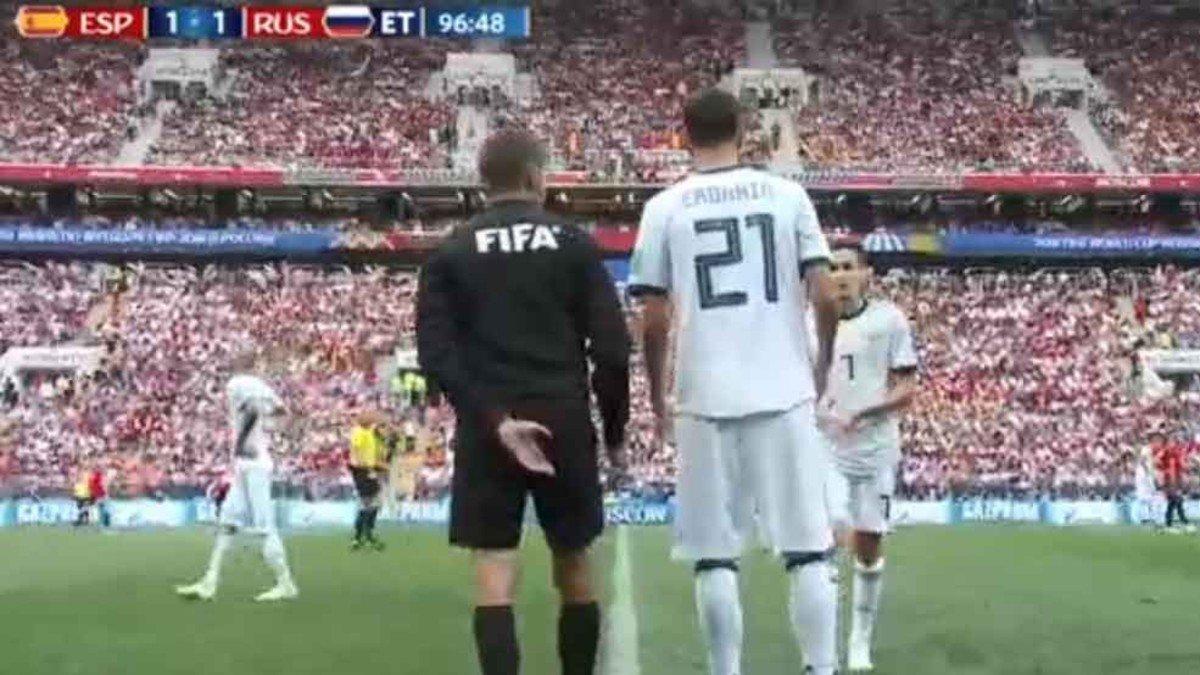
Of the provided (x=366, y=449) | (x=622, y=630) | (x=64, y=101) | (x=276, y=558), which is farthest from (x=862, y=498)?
(x=64, y=101)

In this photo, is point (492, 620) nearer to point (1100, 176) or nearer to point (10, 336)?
point (10, 336)

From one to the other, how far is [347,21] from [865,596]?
42.9 m

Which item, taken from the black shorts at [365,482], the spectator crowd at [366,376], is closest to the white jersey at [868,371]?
the black shorts at [365,482]

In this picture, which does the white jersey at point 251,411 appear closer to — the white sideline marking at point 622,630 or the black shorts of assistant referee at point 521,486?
the white sideline marking at point 622,630

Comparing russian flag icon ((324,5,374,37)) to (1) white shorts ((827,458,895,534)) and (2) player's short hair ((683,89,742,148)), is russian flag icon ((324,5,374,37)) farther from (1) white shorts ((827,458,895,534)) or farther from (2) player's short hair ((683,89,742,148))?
(2) player's short hair ((683,89,742,148))

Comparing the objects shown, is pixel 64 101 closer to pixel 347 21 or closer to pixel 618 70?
pixel 347 21

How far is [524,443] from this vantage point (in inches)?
259

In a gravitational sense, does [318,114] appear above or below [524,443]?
above

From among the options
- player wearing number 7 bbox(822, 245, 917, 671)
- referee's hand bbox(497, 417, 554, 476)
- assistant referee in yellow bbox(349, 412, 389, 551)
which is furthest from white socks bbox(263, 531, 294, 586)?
referee's hand bbox(497, 417, 554, 476)

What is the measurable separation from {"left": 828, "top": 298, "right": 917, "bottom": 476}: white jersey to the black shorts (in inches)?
524

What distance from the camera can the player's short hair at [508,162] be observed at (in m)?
6.78

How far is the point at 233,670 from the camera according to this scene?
9664 mm

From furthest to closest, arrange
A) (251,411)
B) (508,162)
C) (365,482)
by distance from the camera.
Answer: (365,482)
(251,411)
(508,162)

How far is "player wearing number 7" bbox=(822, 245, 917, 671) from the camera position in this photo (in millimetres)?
10477
